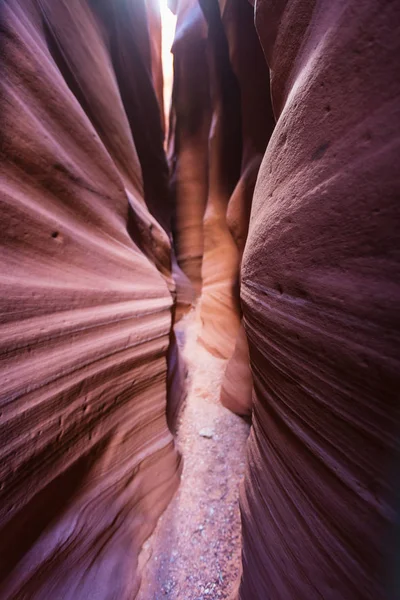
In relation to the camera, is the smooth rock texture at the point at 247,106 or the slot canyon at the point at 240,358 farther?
the smooth rock texture at the point at 247,106

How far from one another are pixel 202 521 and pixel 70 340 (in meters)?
1.25

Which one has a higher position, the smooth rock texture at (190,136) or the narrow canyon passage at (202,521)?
the smooth rock texture at (190,136)

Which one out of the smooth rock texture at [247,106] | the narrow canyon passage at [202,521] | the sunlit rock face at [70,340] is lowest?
the narrow canyon passage at [202,521]

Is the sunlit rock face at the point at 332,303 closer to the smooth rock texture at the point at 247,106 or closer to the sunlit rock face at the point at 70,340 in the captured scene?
the sunlit rock face at the point at 70,340

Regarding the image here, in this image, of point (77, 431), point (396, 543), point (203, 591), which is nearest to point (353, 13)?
point (396, 543)

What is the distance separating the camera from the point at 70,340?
89 centimetres

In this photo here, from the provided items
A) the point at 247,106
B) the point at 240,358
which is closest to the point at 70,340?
the point at 240,358

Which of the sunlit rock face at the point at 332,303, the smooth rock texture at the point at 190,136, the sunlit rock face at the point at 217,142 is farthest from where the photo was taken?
the smooth rock texture at the point at 190,136

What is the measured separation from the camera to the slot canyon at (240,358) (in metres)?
0.40

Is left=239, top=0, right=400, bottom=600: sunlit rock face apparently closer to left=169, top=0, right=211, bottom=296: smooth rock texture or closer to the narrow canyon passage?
the narrow canyon passage

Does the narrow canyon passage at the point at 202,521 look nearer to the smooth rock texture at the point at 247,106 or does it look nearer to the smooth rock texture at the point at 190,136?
the smooth rock texture at the point at 247,106

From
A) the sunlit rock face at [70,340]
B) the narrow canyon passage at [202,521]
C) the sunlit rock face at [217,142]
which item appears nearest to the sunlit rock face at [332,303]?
the narrow canyon passage at [202,521]

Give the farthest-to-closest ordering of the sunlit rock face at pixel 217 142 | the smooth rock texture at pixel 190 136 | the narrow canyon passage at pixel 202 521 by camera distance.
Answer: the smooth rock texture at pixel 190 136 < the sunlit rock face at pixel 217 142 < the narrow canyon passage at pixel 202 521

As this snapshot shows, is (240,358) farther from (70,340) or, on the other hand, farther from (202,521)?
(70,340)
